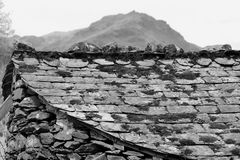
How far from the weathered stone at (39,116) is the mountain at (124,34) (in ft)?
151

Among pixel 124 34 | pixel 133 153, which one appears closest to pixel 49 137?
pixel 133 153

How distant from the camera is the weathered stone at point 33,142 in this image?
19.4 ft

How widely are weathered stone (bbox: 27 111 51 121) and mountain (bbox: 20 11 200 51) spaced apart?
151 ft

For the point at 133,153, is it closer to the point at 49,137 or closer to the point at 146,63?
the point at 49,137

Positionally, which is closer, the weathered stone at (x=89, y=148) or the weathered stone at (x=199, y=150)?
the weathered stone at (x=199, y=150)

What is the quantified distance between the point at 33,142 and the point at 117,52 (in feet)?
6.36

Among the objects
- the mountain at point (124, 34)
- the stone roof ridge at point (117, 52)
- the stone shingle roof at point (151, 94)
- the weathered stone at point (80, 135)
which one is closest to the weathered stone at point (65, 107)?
the stone shingle roof at point (151, 94)

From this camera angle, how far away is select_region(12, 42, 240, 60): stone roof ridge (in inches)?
264

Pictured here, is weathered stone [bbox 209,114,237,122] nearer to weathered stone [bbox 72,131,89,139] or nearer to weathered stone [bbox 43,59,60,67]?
weathered stone [bbox 72,131,89,139]

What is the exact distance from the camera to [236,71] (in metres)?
7.19

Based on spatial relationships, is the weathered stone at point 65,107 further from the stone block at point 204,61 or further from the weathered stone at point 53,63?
the stone block at point 204,61

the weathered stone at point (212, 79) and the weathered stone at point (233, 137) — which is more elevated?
the weathered stone at point (212, 79)

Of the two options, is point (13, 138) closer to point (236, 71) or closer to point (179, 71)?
point (179, 71)

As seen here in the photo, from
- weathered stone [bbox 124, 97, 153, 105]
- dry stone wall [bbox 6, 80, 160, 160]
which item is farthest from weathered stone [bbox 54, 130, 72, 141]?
weathered stone [bbox 124, 97, 153, 105]
